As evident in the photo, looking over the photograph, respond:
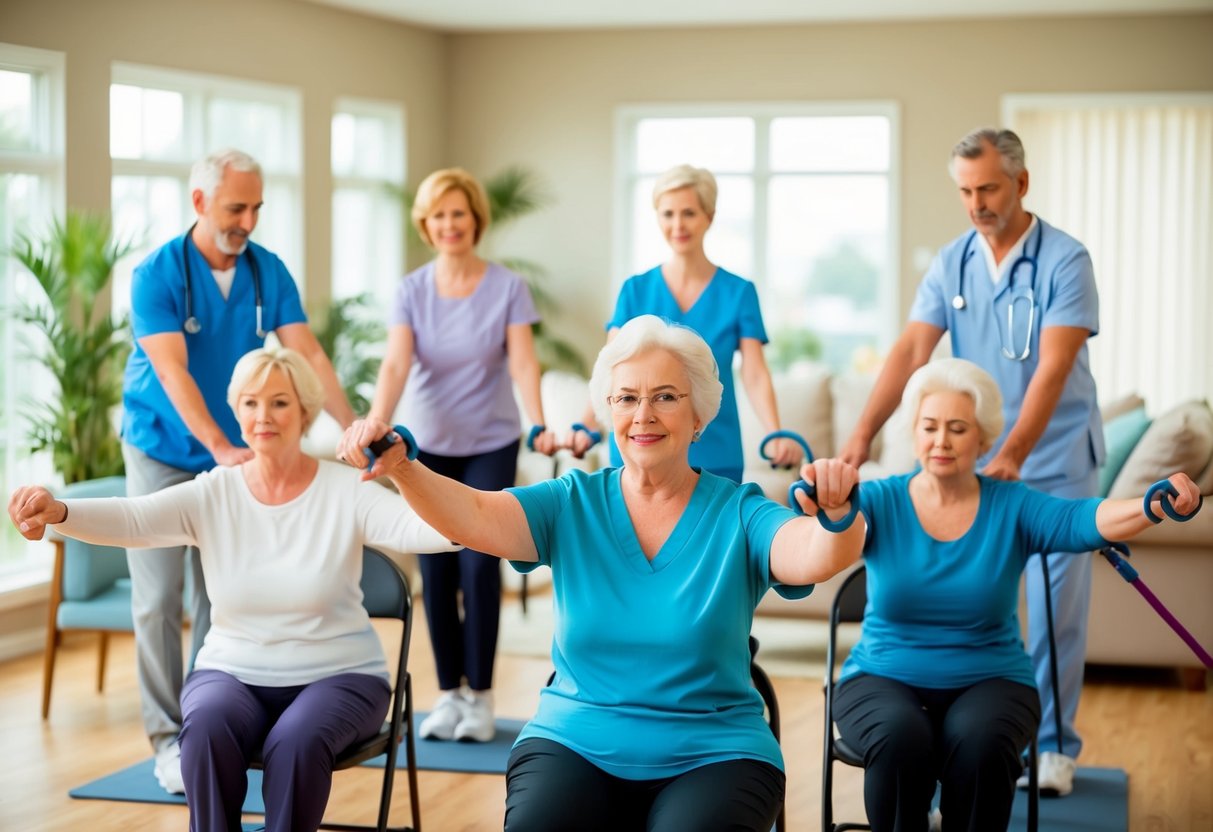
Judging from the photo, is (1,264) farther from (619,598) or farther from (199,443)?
(619,598)

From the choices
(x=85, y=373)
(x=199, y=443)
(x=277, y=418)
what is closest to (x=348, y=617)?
(x=277, y=418)

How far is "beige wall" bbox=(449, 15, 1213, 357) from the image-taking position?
327 inches

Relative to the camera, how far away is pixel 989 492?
2867 millimetres

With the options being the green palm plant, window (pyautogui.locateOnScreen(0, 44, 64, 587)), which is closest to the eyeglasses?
the green palm plant

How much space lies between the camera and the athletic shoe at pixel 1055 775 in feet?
11.9

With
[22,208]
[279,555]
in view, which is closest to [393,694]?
[279,555]

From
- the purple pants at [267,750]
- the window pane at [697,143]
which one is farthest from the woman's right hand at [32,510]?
the window pane at [697,143]

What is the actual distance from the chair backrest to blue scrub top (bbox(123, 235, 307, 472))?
1000 millimetres

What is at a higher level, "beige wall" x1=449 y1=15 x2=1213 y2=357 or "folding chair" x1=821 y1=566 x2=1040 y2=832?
"beige wall" x1=449 y1=15 x2=1213 y2=357

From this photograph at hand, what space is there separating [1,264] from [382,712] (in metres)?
3.48

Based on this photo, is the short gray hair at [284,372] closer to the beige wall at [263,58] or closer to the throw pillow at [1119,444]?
the throw pillow at [1119,444]

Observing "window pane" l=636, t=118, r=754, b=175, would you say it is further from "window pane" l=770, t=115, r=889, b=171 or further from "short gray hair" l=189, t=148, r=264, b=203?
"short gray hair" l=189, t=148, r=264, b=203

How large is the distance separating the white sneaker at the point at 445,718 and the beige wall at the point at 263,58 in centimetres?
295

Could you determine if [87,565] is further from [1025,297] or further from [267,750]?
[1025,297]
